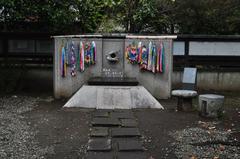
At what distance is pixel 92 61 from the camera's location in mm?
11914

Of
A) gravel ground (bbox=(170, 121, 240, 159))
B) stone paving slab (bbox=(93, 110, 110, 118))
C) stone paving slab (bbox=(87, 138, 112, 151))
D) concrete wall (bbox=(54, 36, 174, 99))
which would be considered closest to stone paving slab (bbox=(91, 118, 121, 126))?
stone paving slab (bbox=(93, 110, 110, 118))

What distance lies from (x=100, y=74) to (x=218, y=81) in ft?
16.1

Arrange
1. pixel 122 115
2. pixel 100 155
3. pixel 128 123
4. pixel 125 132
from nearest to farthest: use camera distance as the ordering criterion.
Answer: pixel 100 155, pixel 125 132, pixel 128 123, pixel 122 115

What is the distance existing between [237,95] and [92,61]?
17.7 ft

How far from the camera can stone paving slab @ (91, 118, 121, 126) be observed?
7997 mm

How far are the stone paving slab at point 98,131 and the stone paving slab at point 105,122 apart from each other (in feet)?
0.92

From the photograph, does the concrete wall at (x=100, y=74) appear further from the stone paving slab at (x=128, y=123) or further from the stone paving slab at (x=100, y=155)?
the stone paving slab at (x=100, y=155)

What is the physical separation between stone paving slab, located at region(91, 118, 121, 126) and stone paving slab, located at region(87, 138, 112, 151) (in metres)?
1.13

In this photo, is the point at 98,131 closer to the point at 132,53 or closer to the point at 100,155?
the point at 100,155

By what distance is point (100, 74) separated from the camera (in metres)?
12.0

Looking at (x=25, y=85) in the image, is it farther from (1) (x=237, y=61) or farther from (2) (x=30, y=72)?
(1) (x=237, y=61)

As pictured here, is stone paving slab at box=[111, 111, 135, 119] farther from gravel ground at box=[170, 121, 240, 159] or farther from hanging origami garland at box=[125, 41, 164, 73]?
hanging origami garland at box=[125, 41, 164, 73]

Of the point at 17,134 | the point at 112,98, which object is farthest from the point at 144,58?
the point at 17,134

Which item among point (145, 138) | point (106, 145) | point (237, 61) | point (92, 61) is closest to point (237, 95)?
point (237, 61)
